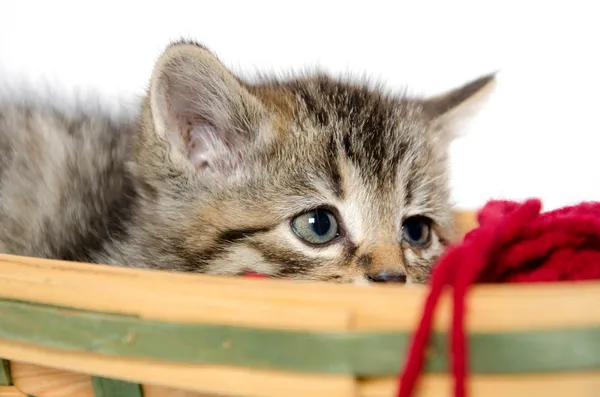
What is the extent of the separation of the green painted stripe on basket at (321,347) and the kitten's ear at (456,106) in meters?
0.99

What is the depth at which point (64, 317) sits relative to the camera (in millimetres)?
869

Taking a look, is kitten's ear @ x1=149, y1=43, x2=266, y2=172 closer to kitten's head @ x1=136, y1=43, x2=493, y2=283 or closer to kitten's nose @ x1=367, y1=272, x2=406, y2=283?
kitten's head @ x1=136, y1=43, x2=493, y2=283

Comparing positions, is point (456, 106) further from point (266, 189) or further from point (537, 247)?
point (537, 247)

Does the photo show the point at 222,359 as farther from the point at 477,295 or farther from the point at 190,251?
the point at 190,251

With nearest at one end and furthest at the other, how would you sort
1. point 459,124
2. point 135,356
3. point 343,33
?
point 135,356 < point 459,124 < point 343,33

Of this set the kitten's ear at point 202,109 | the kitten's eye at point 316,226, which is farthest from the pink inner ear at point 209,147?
the kitten's eye at point 316,226

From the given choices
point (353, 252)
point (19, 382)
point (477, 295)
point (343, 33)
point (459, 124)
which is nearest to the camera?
point (477, 295)

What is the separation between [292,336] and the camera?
71 cm

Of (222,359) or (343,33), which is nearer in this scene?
(222,359)

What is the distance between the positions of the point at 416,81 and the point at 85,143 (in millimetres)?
1110

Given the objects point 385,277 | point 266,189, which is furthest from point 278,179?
point 385,277

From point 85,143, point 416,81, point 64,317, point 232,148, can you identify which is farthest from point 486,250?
point 416,81

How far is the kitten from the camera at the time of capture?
3.94 ft

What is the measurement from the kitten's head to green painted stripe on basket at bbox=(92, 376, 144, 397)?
0.35m
